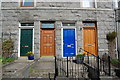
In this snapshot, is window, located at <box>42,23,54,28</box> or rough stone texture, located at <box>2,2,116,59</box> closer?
rough stone texture, located at <box>2,2,116,59</box>

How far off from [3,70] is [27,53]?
2201 mm

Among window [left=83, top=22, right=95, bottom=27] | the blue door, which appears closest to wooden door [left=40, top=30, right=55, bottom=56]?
the blue door

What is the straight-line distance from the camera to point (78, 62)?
562 centimetres

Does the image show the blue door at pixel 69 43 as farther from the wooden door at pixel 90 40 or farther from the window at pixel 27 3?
the window at pixel 27 3

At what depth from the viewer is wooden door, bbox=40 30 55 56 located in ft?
22.7

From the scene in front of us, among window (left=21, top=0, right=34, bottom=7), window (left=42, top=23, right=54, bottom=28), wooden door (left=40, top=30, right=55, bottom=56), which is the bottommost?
wooden door (left=40, top=30, right=55, bottom=56)

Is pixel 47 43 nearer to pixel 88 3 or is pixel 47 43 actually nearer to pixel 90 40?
pixel 90 40

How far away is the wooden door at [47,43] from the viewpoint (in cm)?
693

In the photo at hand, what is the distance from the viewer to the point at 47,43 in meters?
6.98

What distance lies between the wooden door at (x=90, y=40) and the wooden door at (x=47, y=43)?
2443 mm

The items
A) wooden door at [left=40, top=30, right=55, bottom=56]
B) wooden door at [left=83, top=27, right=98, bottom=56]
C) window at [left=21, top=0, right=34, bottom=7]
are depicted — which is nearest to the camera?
wooden door at [left=40, top=30, right=55, bottom=56]

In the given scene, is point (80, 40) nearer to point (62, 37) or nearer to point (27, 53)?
point (62, 37)

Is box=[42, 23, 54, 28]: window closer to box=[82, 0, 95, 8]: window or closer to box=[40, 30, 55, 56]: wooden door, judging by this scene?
box=[40, 30, 55, 56]: wooden door

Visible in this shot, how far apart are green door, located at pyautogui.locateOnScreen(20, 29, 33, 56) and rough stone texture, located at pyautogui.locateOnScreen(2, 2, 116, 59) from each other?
1.23ft
